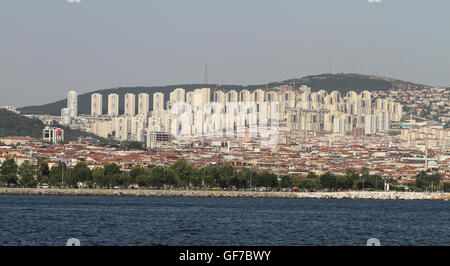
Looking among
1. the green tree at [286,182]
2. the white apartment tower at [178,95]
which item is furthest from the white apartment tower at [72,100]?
the green tree at [286,182]

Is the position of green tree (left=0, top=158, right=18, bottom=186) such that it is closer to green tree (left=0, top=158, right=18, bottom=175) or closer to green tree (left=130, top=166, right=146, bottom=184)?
green tree (left=0, top=158, right=18, bottom=175)

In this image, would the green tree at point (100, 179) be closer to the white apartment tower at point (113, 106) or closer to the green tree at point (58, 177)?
the green tree at point (58, 177)

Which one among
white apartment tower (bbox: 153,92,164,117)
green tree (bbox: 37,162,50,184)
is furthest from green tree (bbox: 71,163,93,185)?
white apartment tower (bbox: 153,92,164,117)

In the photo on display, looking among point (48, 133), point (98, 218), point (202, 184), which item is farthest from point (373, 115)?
point (98, 218)

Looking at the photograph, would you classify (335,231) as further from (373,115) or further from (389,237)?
(373,115)
